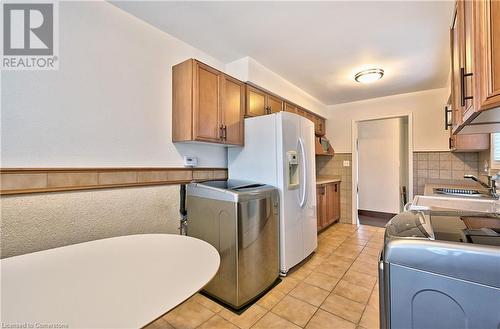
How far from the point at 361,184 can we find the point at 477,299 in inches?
186

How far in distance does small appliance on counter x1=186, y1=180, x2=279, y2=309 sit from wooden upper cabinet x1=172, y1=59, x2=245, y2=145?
1.74 feet

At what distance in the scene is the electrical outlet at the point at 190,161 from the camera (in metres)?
2.26

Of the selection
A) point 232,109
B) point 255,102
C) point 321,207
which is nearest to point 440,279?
point 232,109

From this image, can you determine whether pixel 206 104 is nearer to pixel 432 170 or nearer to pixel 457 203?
pixel 457 203

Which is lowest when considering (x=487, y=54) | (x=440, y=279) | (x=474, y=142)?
(x=440, y=279)

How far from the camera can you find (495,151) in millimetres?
2371

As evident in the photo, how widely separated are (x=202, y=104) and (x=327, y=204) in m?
2.83

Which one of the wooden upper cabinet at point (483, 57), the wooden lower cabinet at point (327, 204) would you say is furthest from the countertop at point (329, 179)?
the wooden upper cabinet at point (483, 57)

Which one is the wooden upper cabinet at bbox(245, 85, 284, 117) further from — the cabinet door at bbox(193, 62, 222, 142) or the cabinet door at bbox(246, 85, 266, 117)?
the cabinet door at bbox(193, 62, 222, 142)

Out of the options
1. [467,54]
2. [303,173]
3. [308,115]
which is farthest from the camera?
[308,115]

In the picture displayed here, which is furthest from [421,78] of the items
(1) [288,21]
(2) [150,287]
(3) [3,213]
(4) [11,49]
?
(3) [3,213]

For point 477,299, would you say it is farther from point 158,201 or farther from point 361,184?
point 361,184

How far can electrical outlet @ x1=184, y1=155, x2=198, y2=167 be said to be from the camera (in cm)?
226

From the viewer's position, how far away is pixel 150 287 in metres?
0.82
